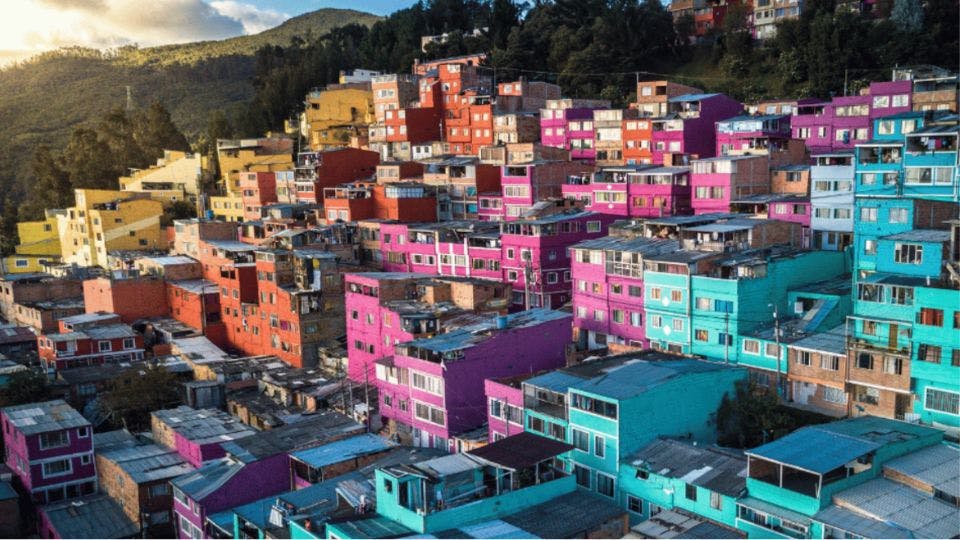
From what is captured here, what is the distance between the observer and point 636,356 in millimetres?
22781

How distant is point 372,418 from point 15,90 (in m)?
96.4

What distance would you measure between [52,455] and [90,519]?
233 cm

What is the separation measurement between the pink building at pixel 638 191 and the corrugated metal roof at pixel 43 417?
19717 mm

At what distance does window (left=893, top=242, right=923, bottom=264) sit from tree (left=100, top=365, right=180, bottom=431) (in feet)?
72.0

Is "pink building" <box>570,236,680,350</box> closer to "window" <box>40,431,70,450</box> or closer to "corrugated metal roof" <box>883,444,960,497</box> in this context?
"corrugated metal roof" <box>883,444,960,497</box>

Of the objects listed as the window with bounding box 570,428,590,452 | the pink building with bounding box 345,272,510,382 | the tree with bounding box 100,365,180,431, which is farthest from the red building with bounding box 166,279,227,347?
the window with bounding box 570,428,590,452

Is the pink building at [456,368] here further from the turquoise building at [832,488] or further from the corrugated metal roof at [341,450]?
the turquoise building at [832,488]

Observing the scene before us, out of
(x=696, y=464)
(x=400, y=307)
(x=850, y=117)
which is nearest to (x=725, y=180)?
(x=850, y=117)

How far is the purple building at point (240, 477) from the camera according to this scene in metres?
20.5

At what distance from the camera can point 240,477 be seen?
2092 centimetres

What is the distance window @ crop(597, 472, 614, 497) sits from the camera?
19175 millimetres

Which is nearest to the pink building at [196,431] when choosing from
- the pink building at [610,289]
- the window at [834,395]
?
the pink building at [610,289]

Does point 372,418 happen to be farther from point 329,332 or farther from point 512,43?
point 512,43

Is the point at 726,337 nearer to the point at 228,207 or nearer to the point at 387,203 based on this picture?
the point at 387,203
